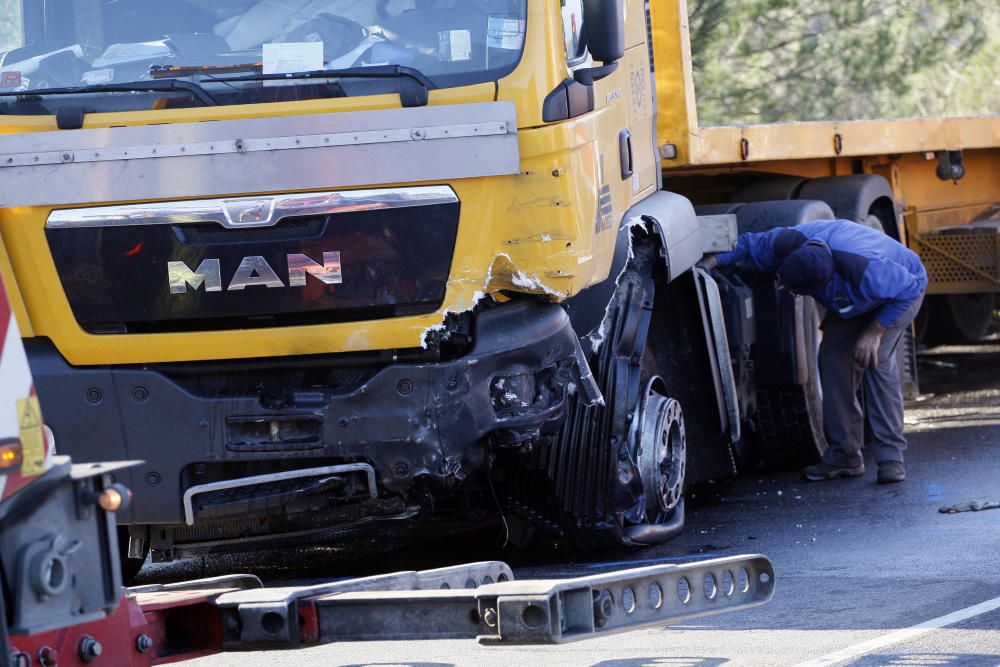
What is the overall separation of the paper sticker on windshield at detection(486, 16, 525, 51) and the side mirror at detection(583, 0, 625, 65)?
297 millimetres

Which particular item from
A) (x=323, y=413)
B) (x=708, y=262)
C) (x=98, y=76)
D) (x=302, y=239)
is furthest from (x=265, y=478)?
(x=708, y=262)

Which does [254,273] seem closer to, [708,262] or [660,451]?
[660,451]

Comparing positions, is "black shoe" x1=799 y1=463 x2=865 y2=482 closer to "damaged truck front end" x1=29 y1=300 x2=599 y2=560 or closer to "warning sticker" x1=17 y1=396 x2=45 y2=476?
"damaged truck front end" x1=29 y1=300 x2=599 y2=560

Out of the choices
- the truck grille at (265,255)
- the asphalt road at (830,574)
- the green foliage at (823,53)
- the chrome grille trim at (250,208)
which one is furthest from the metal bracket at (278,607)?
the green foliage at (823,53)

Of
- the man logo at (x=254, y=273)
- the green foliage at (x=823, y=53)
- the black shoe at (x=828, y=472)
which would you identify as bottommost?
the black shoe at (x=828, y=472)

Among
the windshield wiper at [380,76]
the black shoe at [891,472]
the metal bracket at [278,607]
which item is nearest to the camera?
the metal bracket at [278,607]

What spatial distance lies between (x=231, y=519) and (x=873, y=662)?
2316 millimetres

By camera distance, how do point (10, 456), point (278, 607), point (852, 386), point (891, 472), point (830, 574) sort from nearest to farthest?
point (10, 456) → point (278, 607) → point (830, 574) → point (891, 472) → point (852, 386)

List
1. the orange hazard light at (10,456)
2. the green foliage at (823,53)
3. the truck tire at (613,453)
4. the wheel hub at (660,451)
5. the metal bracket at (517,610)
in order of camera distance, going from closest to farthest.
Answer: the orange hazard light at (10,456) < the metal bracket at (517,610) < the truck tire at (613,453) < the wheel hub at (660,451) < the green foliage at (823,53)

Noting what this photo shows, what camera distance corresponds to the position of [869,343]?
8.19 meters

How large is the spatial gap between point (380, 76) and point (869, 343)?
3.82 metres

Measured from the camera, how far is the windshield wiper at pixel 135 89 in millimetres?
5277

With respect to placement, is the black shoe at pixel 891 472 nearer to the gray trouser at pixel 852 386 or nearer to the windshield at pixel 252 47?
the gray trouser at pixel 852 386

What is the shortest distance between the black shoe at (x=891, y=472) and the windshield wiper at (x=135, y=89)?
14.2ft
